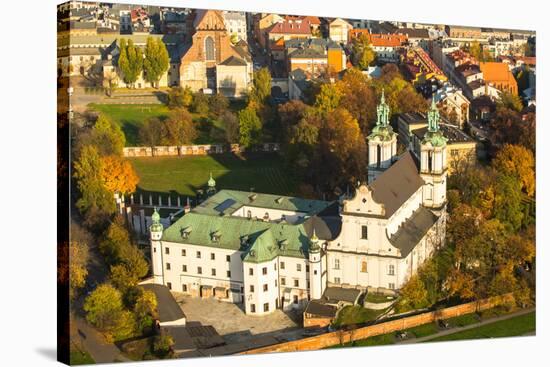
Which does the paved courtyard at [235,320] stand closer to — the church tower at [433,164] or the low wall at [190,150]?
the church tower at [433,164]

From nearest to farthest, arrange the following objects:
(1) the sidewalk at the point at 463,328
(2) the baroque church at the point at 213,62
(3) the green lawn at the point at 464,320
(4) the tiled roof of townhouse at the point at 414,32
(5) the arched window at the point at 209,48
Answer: (1) the sidewalk at the point at 463,328 → (3) the green lawn at the point at 464,320 → (4) the tiled roof of townhouse at the point at 414,32 → (2) the baroque church at the point at 213,62 → (5) the arched window at the point at 209,48

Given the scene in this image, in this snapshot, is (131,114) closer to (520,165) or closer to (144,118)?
(144,118)

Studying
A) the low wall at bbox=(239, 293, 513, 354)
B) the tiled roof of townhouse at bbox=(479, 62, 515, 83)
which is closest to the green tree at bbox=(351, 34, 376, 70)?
the tiled roof of townhouse at bbox=(479, 62, 515, 83)

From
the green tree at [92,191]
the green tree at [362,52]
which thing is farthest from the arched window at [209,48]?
the green tree at [92,191]

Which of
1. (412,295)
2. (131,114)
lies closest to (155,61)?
(131,114)

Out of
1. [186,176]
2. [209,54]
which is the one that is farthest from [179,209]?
[209,54]

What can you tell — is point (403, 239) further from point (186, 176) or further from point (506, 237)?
point (186, 176)

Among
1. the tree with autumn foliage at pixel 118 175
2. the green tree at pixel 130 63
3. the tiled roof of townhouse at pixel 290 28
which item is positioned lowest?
the tree with autumn foliage at pixel 118 175
